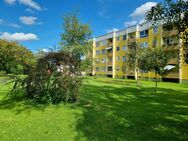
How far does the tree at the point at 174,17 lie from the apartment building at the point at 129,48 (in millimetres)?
32364

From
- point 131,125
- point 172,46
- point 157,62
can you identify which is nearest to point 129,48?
point 172,46

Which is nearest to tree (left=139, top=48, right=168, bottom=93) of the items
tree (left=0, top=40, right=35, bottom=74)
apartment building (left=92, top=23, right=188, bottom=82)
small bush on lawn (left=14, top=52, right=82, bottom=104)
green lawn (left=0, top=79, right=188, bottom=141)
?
green lawn (left=0, top=79, right=188, bottom=141)

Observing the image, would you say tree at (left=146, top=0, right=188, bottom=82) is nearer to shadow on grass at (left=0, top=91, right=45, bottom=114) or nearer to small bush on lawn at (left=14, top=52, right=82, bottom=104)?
small bush on lawn at (left=14, top=52, right=82, bottom=104)

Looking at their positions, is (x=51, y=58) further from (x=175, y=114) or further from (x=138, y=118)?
(x=175, y=114)

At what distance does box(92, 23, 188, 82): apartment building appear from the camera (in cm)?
4678

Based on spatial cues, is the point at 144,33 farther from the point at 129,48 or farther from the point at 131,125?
the point at 131,125

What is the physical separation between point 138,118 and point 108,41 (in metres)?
64.1

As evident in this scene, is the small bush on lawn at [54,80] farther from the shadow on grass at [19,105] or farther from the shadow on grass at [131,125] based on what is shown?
the shadow on grass at [131,125]

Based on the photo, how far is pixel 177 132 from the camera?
26.1ft

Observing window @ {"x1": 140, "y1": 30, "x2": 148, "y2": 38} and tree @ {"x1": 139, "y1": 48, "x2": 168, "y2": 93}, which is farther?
window @ {"x1": 140, "y1": 30, "x2": 148, "y2": 38}

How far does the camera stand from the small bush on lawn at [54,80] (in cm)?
1220

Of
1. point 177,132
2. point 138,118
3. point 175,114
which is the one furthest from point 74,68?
point 177,132

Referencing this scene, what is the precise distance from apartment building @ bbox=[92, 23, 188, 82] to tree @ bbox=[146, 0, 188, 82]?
32364mm

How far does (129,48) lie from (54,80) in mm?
37208
